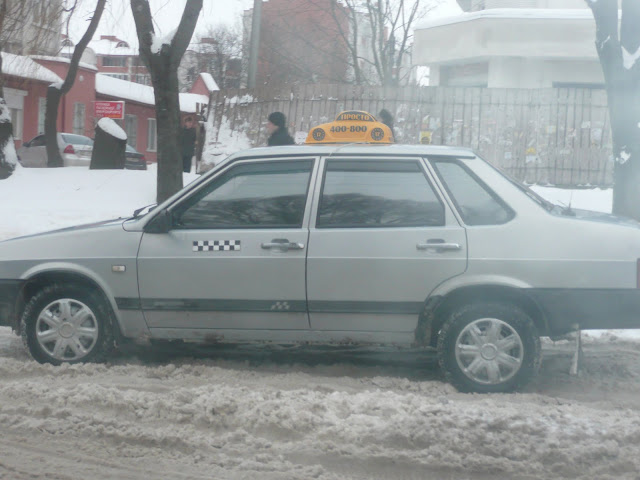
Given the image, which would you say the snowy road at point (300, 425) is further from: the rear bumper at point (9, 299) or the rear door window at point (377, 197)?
the rear door window at point (377, 197)

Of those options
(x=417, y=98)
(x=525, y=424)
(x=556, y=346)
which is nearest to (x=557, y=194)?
(x=417, y=98)

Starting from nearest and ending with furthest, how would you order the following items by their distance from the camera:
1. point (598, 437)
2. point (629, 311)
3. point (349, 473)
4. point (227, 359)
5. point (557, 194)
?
point (349, 473) < point (598, 437) < point (629, 311) < point (227, 359) < point (557, 194)

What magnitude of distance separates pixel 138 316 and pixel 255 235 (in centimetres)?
100

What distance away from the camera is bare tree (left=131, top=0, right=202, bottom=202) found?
13055 mm

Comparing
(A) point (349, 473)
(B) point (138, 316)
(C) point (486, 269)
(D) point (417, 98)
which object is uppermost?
(D) point (417, 98)

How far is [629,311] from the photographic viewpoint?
5.41 metres

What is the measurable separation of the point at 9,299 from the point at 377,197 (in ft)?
8.86

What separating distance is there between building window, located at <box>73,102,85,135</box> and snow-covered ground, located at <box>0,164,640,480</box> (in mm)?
33980

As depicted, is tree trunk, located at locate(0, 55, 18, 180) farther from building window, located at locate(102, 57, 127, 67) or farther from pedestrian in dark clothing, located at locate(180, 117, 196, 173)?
building window, located at locate(102, 57, 127, 67)

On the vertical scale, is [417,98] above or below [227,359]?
above

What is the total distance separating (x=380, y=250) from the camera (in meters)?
5.62

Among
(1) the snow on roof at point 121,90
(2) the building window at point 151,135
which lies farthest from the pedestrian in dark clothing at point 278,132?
(2) the building window at point 151,135

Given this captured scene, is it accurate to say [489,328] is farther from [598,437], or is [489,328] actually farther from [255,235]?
[255,235]

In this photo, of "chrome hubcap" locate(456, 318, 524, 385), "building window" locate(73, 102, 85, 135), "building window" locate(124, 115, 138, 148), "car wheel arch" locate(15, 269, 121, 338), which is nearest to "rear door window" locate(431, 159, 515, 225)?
"chrome hubcap" locate(456, 318, 524, 385)
